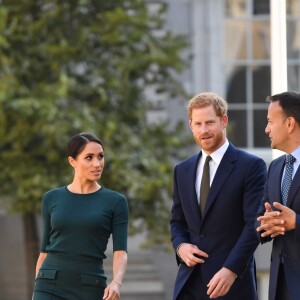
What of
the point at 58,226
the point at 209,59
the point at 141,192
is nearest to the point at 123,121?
the point at 141,192

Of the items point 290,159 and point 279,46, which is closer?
point 290,159

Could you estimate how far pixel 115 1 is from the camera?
1703 centimetres

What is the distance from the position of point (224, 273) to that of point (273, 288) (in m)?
0.36

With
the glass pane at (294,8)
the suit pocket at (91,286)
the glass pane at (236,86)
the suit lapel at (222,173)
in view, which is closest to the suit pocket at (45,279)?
the suit pocket at (91,286)

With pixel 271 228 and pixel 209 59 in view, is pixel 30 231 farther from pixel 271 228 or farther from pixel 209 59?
pixel 271 228

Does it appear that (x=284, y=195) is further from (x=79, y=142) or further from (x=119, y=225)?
(x=79, y=142)

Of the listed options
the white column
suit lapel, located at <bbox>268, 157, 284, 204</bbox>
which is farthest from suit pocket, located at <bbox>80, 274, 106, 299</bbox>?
the white column

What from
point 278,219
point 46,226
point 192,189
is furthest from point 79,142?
point 278,219

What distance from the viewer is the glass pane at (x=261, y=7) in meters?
19.5

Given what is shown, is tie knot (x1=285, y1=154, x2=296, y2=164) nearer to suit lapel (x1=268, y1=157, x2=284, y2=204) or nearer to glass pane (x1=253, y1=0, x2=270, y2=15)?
suit lapel (x1=268, y1=157, x2=284, y2=204)

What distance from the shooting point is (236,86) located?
19.6 m

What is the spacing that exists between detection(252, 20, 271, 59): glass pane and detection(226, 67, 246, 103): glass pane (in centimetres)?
36

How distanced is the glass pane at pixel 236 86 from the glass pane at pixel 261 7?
97cm

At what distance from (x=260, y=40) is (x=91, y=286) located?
12.7 meters
